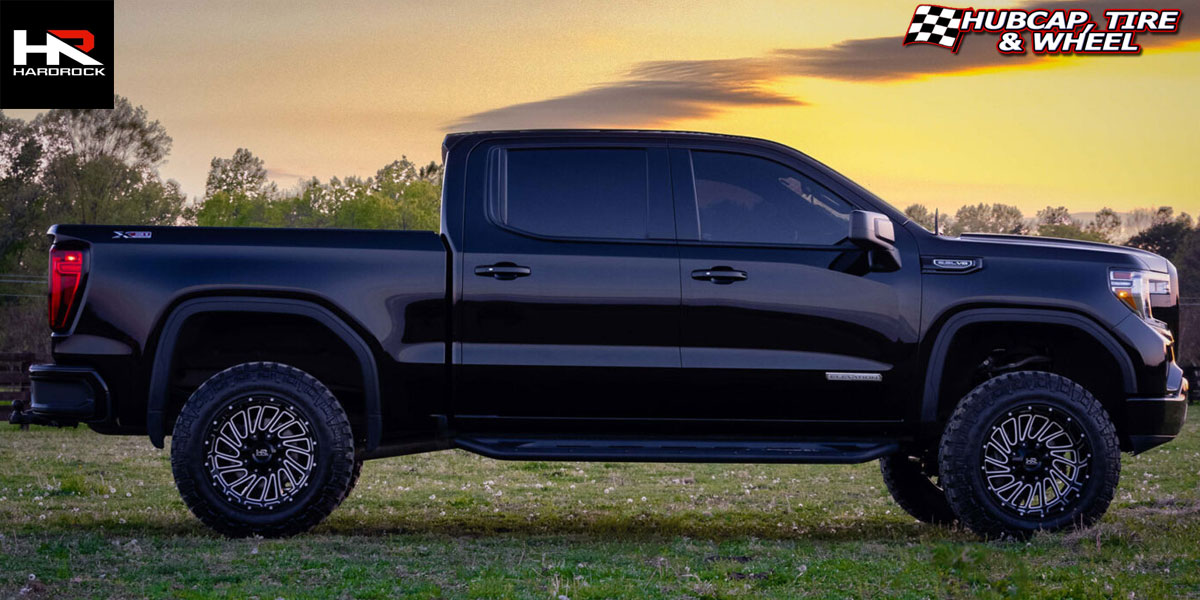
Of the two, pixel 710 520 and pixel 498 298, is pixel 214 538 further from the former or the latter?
pixel 710 520

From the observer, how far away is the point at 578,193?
787cm

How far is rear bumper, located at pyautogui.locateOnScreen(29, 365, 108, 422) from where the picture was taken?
25.4 ft

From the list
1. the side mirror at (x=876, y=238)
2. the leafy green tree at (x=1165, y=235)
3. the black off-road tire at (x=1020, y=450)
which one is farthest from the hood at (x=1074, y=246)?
the leafy green tree at (x=1165, y=235)

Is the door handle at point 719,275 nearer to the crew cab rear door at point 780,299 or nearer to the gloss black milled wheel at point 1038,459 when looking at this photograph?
the crew cab rear door at point 780,299

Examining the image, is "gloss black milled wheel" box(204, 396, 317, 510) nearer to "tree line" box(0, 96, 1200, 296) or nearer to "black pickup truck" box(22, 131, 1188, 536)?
"black pickup truck" box(22, 131, 1188, 536)

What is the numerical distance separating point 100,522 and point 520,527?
281cm

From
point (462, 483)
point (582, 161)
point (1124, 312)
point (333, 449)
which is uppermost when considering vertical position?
point (582, 161)

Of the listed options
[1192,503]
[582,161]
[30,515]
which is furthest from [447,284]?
[1192,503]

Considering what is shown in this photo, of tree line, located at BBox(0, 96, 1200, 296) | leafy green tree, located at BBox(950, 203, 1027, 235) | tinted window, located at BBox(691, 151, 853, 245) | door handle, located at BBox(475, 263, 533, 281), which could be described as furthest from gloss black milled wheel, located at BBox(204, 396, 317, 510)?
leafy green tree, located at BBox(950, 203, 1027, 235)

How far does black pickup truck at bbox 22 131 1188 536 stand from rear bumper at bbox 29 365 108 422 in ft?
0.04

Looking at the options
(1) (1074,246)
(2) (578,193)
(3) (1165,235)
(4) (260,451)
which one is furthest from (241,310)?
(3) (1165,235)

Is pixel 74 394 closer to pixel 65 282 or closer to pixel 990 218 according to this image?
pixel 65 282

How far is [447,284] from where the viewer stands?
770 centimetres

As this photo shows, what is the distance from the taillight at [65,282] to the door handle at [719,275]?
12.0ft
